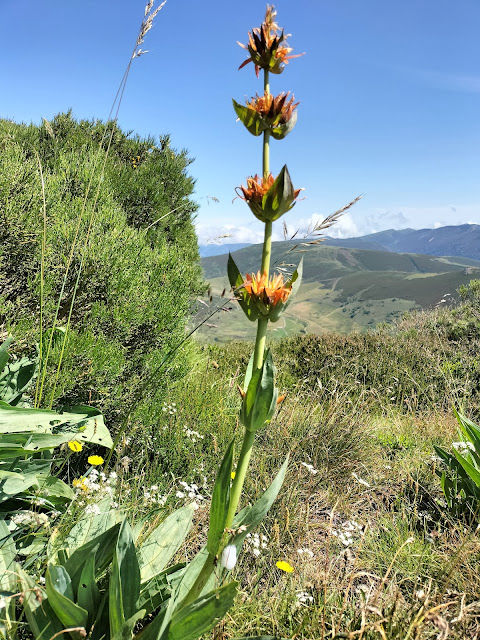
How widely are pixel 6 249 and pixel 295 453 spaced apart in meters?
2.56

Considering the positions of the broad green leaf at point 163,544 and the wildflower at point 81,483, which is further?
the wildflower at point 81,483

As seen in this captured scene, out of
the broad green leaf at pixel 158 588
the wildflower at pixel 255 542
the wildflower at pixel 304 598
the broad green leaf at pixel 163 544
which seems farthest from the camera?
the wildflower at pixel 255 542

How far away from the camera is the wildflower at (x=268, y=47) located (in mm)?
1233

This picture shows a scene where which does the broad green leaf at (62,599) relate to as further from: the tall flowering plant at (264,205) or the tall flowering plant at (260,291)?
the tall flowering plant at (264,205)

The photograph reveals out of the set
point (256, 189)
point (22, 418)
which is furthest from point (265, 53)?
point (22, 418)

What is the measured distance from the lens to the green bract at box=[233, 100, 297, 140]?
126 cm

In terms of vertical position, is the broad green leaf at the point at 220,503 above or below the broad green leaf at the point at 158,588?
above

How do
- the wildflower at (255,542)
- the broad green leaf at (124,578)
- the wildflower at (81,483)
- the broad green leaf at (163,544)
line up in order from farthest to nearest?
1. the wildflower at (255,542)
2. the wildflower at (81,483)
3. the broad green leaf at (163,544)
4. the broad green leaf at (124,578)

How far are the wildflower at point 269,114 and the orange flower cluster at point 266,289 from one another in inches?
17.9

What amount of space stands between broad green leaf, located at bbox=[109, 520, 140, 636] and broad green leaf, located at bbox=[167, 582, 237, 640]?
0.17 metres

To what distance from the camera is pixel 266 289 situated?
47.8 inches

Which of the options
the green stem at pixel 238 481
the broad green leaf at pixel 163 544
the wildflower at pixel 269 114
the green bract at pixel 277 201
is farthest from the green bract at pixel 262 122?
the broad green leaf at pixel 163 544

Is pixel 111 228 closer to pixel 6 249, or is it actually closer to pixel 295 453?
pixel 6 249

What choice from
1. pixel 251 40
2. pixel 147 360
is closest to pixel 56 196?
pixel 147 360
